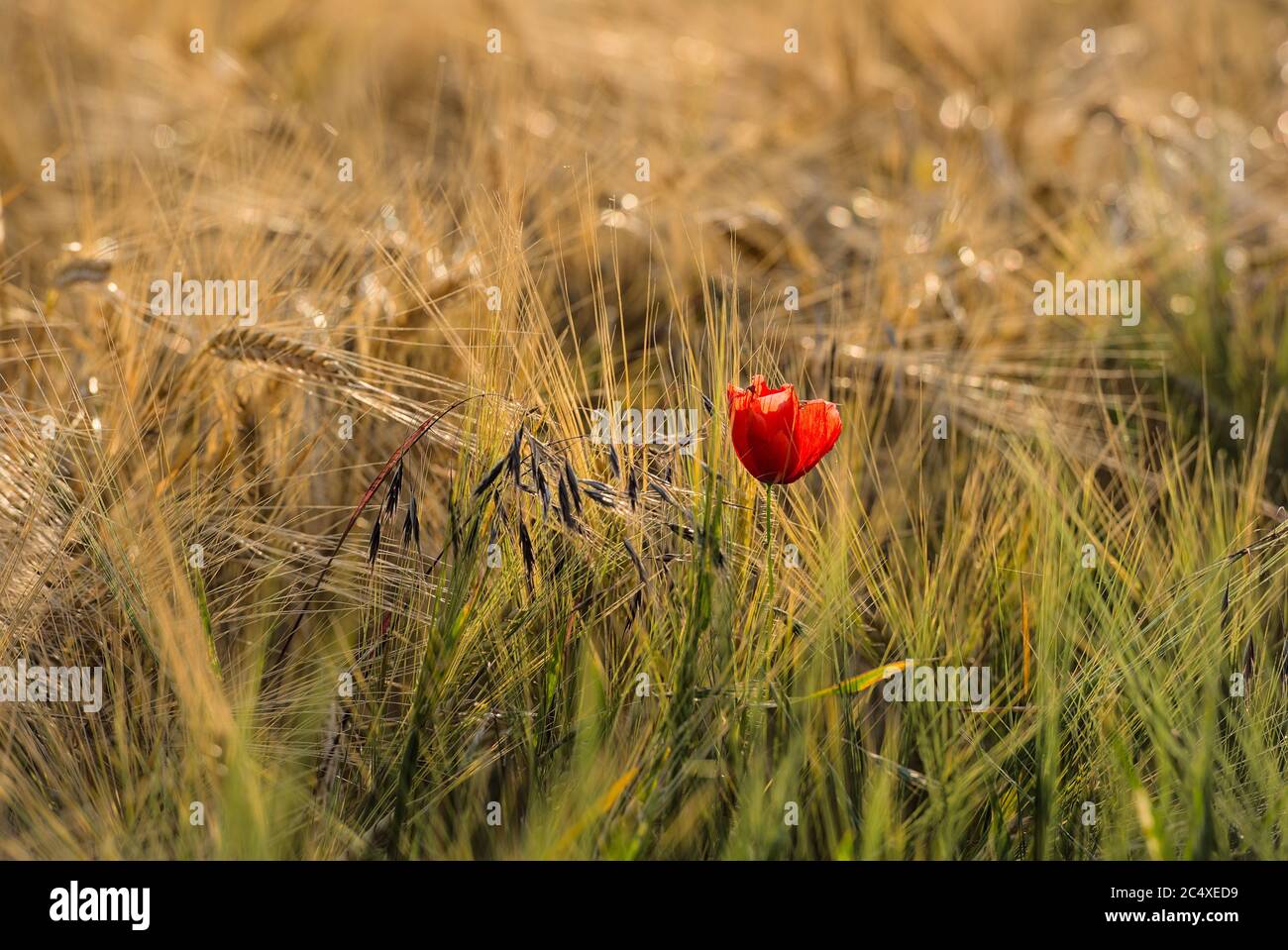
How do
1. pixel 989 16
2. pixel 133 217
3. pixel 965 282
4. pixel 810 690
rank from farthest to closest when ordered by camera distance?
1. pixel 989 16
2. pixel 965 282
3. pixel 133 217
4. pixel 810 690

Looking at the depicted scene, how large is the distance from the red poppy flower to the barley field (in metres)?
0.05

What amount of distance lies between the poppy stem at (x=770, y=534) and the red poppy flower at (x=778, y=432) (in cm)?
2

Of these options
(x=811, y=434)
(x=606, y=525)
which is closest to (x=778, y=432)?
(x=811, y=434)

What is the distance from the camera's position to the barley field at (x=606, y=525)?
111 cm

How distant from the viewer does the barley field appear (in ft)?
3.64

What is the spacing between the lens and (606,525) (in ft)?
3.71

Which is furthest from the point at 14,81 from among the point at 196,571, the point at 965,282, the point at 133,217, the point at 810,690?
the point at 810,690

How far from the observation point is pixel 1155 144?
73.0 inches

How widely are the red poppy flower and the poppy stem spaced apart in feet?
0.08

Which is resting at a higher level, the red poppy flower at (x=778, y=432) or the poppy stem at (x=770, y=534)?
the red poppy flower at (x=778, y=432)

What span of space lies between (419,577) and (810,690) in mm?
403

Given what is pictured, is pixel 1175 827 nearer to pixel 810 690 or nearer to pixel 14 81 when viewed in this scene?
pixel 810 690

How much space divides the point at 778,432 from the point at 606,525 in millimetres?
195

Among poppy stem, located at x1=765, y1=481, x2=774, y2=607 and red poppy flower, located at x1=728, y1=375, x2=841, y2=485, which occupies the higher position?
red poppy flower, located at x1=728, y1=375, x2=841, y2=485
